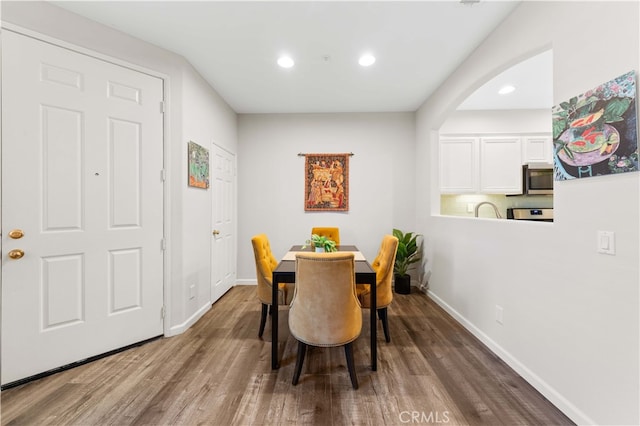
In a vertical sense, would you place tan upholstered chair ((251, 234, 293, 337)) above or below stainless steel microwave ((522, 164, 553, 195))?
below

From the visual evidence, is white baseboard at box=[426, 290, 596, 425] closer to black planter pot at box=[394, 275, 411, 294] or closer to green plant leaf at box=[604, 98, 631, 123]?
black planter pot at box=[394, 275, 411, 294]

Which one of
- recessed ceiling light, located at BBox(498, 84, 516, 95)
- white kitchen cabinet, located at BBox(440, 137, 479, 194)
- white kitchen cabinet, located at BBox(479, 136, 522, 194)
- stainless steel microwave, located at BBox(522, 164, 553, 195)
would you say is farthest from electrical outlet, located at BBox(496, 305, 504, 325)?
recessed ceiling light, located at BBox(498, 84, 516, 95)

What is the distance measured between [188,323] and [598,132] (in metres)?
3.49

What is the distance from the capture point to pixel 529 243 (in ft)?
6.02

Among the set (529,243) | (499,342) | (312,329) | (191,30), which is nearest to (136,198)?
(191,30)

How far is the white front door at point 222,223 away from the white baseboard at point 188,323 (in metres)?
0.28

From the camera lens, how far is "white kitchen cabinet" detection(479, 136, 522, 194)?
152 inches

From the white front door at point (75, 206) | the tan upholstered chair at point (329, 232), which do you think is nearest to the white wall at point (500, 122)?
the tan upholstered chair at point (329, 232)

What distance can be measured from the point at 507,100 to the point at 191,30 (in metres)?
3.92

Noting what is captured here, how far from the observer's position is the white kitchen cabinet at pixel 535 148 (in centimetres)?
384

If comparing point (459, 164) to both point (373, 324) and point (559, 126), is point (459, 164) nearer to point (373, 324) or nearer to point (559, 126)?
point (559, 126)

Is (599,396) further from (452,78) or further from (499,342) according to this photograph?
(452,78)

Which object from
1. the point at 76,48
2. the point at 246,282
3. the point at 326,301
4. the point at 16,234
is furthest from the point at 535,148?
the point at 16,234

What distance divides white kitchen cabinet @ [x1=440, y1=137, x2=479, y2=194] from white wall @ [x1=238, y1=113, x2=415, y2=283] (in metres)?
0.47
